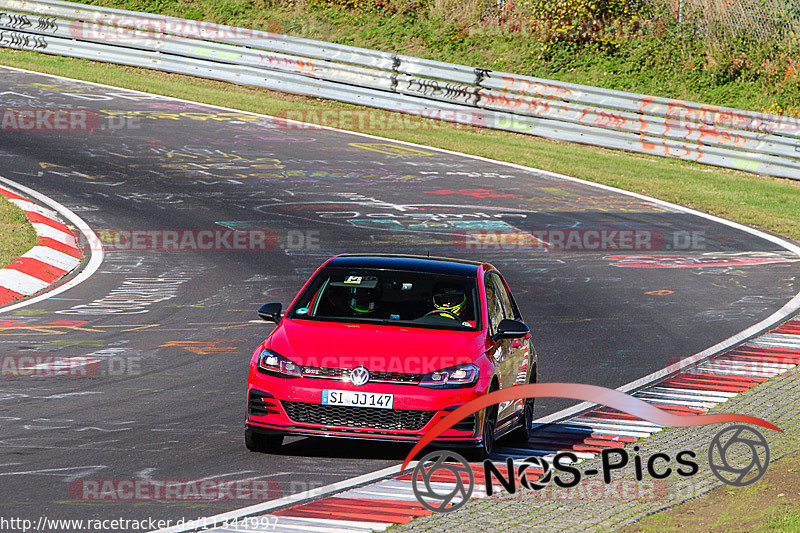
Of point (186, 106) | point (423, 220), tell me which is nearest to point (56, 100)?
point (186, 106)

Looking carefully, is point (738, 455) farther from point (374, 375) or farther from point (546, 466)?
point (374, 375)

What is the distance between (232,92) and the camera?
97.1ft

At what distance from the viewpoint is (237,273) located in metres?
16.2

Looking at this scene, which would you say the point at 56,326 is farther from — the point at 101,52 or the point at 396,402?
the point at 101,52

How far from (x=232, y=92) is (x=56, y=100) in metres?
4.44

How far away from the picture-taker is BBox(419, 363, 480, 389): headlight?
8.59m

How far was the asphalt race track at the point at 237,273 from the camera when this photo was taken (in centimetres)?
863

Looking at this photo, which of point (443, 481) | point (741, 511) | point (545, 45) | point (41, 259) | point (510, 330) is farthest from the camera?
point (545, 45)

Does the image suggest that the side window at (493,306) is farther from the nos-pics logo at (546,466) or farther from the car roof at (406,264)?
the nos-pics logo at (546,466)

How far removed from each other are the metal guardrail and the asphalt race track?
2.39 m

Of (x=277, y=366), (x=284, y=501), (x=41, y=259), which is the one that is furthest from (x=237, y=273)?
(x=284, y=501)

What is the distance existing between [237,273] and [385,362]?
7897mm

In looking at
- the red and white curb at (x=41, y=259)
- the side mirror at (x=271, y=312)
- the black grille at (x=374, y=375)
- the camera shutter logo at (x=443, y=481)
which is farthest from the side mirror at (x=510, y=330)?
the red and white curb at (x=41, y=259)

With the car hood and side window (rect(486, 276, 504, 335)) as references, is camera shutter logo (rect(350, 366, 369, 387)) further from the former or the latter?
side window (rect(486, 276, 504, 335))
